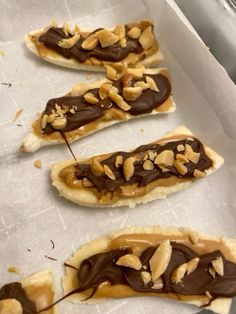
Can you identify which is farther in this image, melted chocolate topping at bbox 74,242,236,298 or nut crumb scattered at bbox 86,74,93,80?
nut crumb scattered at bbox 86,74,93,80

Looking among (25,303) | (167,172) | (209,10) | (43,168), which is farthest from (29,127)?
(209,10)

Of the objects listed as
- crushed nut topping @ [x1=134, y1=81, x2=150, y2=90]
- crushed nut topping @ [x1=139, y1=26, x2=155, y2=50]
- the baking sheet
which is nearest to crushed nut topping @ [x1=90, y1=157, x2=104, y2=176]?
the baking sheet

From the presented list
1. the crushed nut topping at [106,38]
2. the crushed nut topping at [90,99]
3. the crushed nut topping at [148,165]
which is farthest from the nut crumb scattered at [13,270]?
the crushed nut topping at [106,38]

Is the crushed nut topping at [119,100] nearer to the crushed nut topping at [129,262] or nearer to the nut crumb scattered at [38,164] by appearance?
the nut crumb scattered at [38,164]

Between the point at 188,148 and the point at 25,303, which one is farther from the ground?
the point at 188,148

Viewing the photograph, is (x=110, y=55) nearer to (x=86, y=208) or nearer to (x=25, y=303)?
(x=86, y=208)

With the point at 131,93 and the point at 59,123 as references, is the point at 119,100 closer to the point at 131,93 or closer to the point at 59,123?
the point at 131,93

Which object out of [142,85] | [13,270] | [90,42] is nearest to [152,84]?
[142,85]

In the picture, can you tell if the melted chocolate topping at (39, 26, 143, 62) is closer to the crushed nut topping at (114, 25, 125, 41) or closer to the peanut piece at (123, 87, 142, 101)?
the crushed nut topping at (114, 25, 125, 41)
